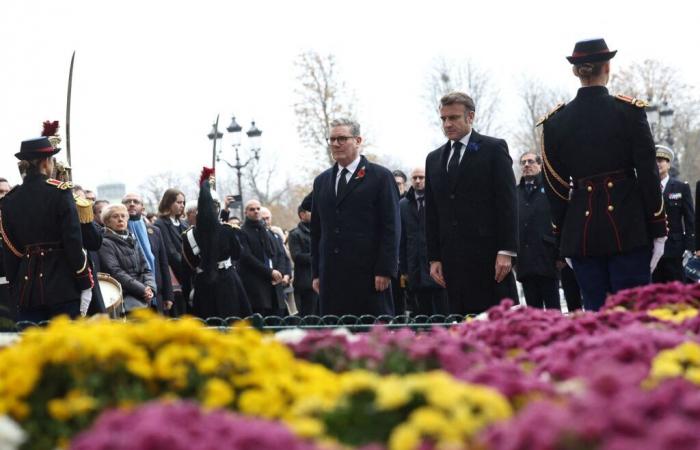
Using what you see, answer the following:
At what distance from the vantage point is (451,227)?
996 centimetres

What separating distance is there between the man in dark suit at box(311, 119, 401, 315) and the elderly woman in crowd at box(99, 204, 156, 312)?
4163 millimetres

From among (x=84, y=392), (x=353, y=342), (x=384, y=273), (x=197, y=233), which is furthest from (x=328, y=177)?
(x=84, y=392)

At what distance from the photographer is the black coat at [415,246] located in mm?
15539

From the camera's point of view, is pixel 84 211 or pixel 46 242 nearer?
pixel 46 242

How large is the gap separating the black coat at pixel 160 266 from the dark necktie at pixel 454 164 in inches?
252

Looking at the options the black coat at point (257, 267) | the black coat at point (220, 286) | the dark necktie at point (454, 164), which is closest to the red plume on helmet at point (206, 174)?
the black coat at point (220, 286)

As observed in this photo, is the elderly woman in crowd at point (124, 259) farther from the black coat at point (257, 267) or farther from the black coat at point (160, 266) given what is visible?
the black coat at point (257, 267)

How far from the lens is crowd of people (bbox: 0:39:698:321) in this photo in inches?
358

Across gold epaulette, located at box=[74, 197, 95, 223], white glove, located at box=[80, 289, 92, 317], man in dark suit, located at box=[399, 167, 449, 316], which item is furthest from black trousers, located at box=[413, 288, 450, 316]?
white glove, located at box=[80, 289, 92, 317]

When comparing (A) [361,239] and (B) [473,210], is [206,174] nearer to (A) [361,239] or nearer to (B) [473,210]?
(A) [361,239]

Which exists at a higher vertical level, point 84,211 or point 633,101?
point 633,101

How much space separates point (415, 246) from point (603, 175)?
259 inches

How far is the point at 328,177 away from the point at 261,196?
8112 centimetres

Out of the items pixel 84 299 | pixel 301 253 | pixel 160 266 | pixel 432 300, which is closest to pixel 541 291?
pixel 432 300
